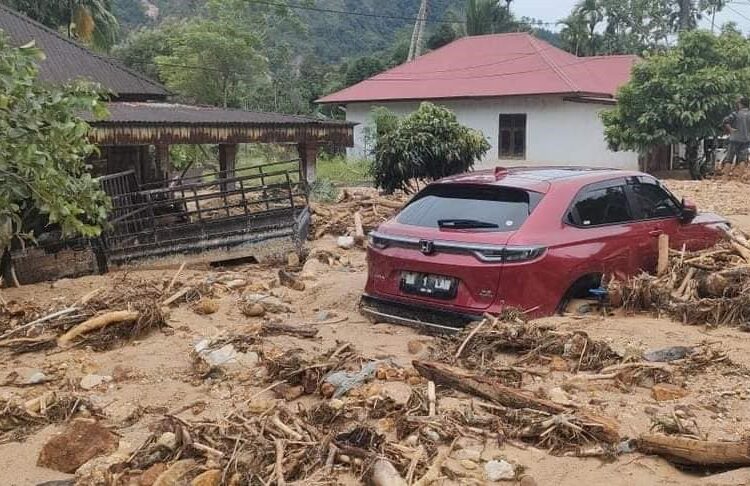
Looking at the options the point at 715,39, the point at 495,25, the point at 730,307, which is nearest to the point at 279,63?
the point at 495,25

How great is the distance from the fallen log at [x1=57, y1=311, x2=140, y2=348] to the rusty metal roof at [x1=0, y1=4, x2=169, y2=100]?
35.9 feet

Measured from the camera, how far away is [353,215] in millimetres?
14547

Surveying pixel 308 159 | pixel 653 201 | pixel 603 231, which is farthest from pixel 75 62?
pixel 603 231

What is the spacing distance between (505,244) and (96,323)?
144 inches

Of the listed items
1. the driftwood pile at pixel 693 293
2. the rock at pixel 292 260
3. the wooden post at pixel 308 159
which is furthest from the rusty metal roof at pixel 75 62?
the driftwood pile at pixel 693 293

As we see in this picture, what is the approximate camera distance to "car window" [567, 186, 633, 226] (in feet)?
20.9

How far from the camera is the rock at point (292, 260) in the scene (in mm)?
11387

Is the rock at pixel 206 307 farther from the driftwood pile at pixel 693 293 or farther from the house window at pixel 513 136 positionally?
the house window at pixel 513 136

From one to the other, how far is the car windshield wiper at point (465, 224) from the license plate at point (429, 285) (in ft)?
1.45

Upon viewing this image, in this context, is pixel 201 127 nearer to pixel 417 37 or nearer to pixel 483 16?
pixel 417 37

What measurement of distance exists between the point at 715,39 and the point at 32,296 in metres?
20.9

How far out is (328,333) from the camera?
264 inches

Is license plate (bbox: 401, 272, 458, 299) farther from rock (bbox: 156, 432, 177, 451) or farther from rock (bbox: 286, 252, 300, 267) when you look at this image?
rock (bbox: 286, 252, 300, 267)

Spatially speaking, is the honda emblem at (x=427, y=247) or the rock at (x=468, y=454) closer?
the rock at (x=468, y=454)
